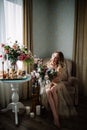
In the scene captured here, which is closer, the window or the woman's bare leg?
the woman's bare leg

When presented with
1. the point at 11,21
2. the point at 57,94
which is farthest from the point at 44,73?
the point at 11,21

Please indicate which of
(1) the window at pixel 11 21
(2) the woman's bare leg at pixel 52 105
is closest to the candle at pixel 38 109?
(2) the woman's bare leg at pixel 52 105

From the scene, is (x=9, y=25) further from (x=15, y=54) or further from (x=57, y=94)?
(x=57, y=94)

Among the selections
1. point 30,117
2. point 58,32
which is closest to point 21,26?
point 58,32

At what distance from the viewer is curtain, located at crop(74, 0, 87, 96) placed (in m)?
3.80

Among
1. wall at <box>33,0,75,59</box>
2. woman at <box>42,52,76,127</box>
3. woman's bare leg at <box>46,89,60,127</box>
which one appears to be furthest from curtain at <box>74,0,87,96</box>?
woman's bare leg at <box>46,89,60,127</box>

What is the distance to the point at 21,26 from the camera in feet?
12.2

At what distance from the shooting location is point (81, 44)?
395 centimetres

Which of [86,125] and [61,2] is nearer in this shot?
[86,125]

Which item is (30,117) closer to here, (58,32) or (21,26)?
(21,26)

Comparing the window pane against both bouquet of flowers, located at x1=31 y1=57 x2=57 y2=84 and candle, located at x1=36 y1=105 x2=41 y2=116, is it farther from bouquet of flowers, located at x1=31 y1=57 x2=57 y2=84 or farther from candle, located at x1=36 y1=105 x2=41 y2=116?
candle, located at x1=36 y1=105 x2=41 y2=116

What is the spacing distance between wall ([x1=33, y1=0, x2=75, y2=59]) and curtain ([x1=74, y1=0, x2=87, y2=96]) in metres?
0.21

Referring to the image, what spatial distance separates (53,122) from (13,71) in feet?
3.53

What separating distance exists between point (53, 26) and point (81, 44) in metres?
0.89
